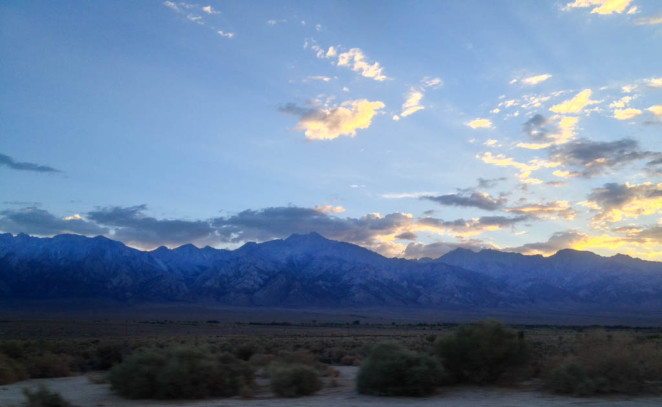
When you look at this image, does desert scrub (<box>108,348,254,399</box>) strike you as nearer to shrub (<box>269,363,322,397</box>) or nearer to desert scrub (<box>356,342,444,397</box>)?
shrub (<box>269,363,322,397</box>)

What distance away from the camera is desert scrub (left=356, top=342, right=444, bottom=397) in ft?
60.9

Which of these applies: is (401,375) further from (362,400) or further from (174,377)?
(174,377)

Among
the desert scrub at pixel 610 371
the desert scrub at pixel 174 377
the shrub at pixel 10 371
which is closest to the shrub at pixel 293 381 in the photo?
the desert scrub at pixel 174 377

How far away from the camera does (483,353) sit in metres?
20.3

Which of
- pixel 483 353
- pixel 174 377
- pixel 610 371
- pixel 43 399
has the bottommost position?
pixel 43 399

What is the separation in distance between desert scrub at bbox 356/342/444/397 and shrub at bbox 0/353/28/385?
13697 mm

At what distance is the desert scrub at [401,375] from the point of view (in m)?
18.6

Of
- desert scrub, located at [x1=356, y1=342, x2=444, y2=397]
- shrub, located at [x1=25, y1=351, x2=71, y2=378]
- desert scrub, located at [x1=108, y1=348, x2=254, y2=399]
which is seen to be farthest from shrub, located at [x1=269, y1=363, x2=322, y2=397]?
shrub, located at [x1=25, y1=351, x2=71, y2=378]

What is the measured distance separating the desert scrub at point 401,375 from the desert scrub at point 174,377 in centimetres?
441

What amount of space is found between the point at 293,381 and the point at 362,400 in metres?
2.51

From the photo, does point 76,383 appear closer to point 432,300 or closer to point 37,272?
point 432,300

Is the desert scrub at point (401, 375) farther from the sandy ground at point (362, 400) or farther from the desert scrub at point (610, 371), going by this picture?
the desert scrub at point (610, 371)

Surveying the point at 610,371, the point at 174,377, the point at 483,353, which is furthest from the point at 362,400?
the point at 610,371

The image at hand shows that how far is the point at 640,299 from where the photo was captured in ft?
633
